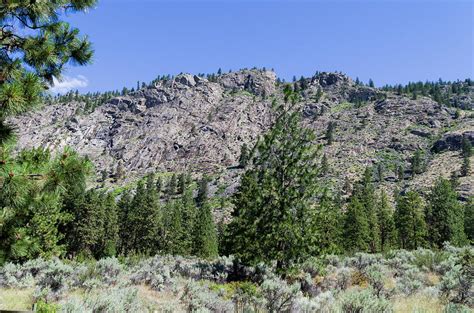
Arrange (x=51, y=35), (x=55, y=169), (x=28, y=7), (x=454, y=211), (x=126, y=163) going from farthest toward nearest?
(x=126, y=163) → (x=454, y=211) → (x=51, y=35) → (x=28, y=7) → (x=55, y=169)

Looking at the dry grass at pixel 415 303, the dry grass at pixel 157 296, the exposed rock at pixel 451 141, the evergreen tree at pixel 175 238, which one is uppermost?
the exposed rock at pixel 451 141

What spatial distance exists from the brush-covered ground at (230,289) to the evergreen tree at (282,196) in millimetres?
1013

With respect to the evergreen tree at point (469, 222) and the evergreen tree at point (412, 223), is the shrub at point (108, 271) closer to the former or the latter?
the evergreen tree at point (412, 223)

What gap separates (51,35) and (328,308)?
8097mm

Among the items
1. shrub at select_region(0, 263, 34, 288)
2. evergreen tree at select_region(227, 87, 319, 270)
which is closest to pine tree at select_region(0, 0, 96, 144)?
shrub at select_region(0, 263, 34, 288)

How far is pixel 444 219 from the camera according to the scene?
176ft

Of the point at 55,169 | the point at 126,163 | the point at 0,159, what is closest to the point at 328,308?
the point at 55,169

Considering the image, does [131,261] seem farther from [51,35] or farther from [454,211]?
[454,211]

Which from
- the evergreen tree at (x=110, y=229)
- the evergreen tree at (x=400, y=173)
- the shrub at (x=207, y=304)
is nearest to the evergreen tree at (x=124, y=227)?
the evergreen tree at (x=110, y=229)

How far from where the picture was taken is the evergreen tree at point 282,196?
16.0m

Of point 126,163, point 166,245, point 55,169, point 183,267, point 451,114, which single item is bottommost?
point 166,245

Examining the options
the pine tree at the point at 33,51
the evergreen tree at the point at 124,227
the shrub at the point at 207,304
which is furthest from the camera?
the evergreen tree at the point at 124,227

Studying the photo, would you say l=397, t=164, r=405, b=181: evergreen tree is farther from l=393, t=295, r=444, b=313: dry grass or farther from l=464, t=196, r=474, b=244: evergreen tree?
l=393, t=295, r=444, b=313: dry grass

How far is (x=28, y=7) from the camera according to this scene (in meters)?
6.45
